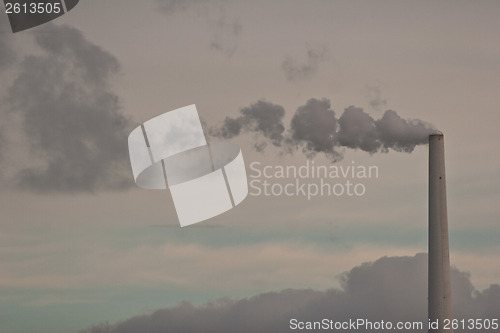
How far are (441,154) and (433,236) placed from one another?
3.96m

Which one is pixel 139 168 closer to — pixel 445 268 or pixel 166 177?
pixel 166 177

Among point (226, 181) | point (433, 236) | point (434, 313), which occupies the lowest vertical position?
point (434, 313)

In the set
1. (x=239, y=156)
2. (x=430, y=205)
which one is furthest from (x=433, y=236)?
(x=239, y=156)

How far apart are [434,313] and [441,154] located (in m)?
7.64

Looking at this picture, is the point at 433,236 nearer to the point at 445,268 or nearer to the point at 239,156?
the point at 445,268

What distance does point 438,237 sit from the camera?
3909cm

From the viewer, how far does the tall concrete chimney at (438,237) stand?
3900cm

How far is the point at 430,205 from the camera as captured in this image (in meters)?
39.2

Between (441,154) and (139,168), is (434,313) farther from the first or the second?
(139,168)

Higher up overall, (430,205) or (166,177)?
(166,177)

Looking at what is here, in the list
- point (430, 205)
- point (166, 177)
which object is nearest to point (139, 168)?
point (166, 177)

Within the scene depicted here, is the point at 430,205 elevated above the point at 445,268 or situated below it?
above

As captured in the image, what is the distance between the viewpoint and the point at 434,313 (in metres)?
39.1

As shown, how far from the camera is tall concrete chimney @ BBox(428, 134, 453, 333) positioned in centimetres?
3900
